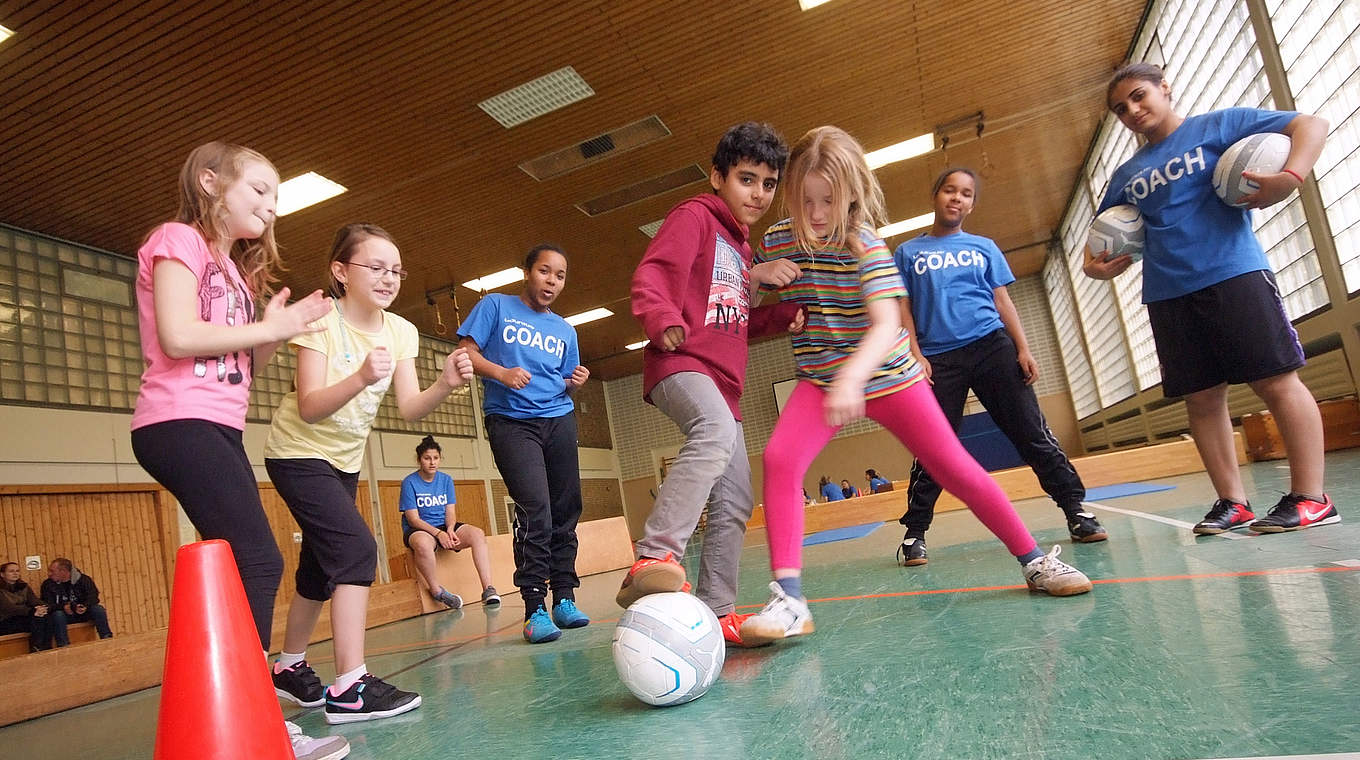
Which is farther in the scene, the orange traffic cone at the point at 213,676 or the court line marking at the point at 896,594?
the court line marking at the point at 896,594

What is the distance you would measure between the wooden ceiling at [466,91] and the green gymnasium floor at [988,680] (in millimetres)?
5173

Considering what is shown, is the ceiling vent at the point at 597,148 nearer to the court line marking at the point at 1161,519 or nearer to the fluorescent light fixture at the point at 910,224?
the fluorescent light fixture at the point at 910,224

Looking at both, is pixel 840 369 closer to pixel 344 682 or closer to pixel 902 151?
pixel 344 682

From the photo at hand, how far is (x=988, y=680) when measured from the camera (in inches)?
51.9

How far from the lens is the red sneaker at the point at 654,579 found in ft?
5.48

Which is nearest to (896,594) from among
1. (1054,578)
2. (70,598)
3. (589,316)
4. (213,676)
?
(1054,578)

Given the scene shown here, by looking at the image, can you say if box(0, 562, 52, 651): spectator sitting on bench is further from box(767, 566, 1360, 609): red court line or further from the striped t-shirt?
the striped t-shirt

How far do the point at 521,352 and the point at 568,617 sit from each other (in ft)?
3.93

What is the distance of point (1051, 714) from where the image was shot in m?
1.10

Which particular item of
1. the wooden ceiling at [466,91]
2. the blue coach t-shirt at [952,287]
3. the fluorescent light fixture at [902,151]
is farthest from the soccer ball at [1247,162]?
Answer: the fluorescent light fixture at [902,151]

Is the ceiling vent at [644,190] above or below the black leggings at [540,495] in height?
above

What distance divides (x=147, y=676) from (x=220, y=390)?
3241 mm

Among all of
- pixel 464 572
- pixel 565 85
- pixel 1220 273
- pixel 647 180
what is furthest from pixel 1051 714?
pixel 647 180

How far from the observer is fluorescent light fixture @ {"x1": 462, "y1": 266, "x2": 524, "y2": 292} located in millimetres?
11633
